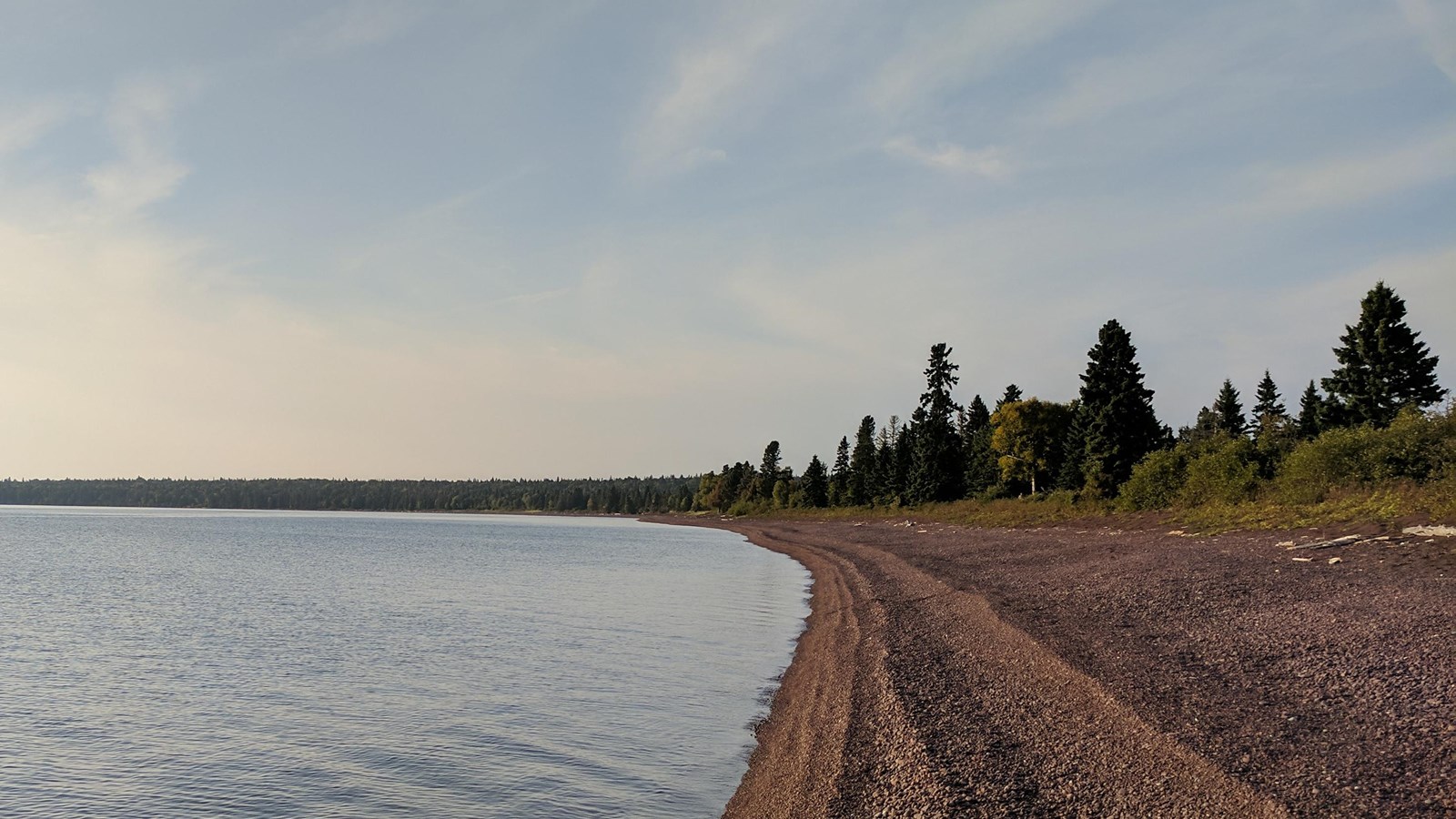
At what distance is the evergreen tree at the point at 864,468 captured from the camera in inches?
4966

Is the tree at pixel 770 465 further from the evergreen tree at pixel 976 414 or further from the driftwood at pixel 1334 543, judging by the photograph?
the driftwood at pixel 1334 543

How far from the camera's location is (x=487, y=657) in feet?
79.1

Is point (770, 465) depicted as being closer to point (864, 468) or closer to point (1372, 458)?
point (864, 468)

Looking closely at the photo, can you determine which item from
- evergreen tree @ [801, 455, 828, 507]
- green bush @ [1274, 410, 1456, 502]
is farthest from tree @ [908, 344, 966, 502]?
green bush @ [1274, 410, 1456, 502]

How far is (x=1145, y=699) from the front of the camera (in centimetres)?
1390

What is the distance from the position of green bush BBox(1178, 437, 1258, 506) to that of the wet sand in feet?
69.9

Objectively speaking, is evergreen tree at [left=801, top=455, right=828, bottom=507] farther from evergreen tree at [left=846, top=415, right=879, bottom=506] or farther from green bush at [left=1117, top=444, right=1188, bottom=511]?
green bush at [left=1117, top=444, right=1188, bottom=511]

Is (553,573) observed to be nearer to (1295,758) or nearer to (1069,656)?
(1069,656)

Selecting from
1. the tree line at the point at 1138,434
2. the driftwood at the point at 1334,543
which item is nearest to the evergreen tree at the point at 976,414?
the tree line at the point at 1138,434

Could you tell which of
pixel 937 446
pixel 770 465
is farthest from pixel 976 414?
pixel 770 465

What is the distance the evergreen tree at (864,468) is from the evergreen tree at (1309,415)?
169 feet

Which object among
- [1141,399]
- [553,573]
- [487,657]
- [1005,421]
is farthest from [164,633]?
[1005,421]

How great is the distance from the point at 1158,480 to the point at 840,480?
88.1 m

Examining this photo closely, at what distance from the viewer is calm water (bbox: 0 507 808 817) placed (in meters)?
13.2
